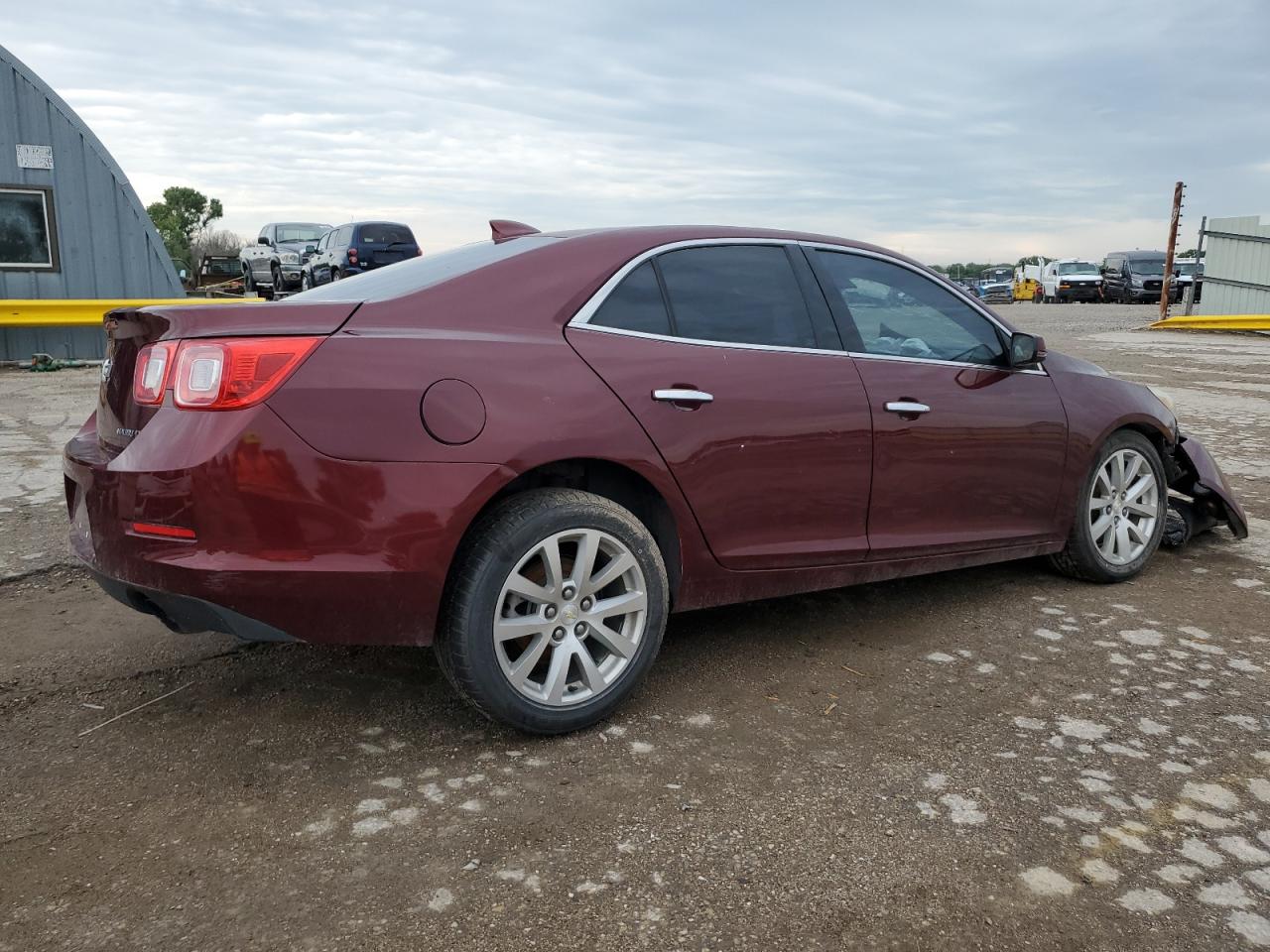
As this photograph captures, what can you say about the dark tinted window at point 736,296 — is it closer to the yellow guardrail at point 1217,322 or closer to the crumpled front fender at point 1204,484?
the crumpled front fender at point 1204,484

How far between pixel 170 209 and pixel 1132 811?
3719 inches

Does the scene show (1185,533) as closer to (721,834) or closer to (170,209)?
(721,834)

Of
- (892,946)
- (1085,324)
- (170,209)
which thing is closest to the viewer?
(892,946)

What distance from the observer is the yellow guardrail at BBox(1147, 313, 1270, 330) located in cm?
2117

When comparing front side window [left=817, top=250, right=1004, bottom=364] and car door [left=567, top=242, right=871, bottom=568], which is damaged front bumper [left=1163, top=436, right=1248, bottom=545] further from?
car door [left=567, top=242, right=871, bottom=568]

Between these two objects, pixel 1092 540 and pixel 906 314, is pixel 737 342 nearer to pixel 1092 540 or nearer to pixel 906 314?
pixel 906 314

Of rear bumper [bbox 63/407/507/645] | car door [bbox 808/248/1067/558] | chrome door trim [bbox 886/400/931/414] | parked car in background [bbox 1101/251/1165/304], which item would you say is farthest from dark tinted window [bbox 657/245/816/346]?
parked car in background [bbox 1101/251/1165/304]

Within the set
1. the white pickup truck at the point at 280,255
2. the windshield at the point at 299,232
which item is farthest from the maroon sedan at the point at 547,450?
the windshield at the point at 299,232

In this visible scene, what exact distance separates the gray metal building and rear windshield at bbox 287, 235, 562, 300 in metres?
13.3

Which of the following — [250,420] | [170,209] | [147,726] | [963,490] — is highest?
[170,209]

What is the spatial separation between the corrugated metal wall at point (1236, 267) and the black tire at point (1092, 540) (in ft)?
72.1

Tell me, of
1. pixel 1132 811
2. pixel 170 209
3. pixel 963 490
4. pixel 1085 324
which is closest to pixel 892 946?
pixel 1132 811

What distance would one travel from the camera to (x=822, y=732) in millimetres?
3189

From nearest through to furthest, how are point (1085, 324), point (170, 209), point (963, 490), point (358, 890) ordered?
1. point (358, 890)
2. point (963, 490)
3. point (1085, 324)
4. point (170, 209)
